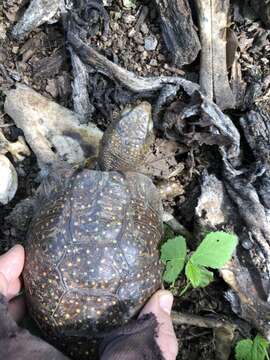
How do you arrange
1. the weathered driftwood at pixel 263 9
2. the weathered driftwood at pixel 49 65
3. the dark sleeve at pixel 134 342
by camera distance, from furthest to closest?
the weathered driftwood at pixel 49 65 → the weathered driftwood at pixel 263 9 → the dark sleeve at pixel 134 342

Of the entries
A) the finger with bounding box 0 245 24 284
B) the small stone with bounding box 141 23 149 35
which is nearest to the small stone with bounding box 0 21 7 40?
the small stone with bounding box 141 23 149 35

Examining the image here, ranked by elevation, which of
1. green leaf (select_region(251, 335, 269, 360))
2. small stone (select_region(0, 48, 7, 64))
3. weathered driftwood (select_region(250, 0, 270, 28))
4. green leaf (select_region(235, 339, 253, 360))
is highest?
A: weathered driftwood (select_region(250, 0, 270, 28))

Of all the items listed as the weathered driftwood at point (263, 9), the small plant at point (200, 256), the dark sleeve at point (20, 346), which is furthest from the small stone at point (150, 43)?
the dark sleeve at point (20, 346)

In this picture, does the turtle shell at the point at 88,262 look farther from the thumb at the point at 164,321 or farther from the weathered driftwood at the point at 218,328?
the weathered driftwood at the point at 218,328

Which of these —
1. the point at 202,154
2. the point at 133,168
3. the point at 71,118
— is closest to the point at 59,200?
the point at 133,168

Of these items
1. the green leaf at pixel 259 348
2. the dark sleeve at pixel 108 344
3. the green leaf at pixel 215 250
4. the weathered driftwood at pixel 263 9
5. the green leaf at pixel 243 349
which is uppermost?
the weathered driftwood at pixel 263 9

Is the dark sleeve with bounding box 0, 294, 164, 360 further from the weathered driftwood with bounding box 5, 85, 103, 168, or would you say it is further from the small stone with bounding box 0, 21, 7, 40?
the small stone with bounding box 0, 21, 7, 40

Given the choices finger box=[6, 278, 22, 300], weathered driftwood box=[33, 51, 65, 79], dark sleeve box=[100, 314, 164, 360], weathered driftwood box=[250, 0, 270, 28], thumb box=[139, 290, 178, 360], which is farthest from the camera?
weathered driftwood box=[33, 51, 65, 79]

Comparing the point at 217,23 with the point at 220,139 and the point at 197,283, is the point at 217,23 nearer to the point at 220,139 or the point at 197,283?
the point at 220,139
